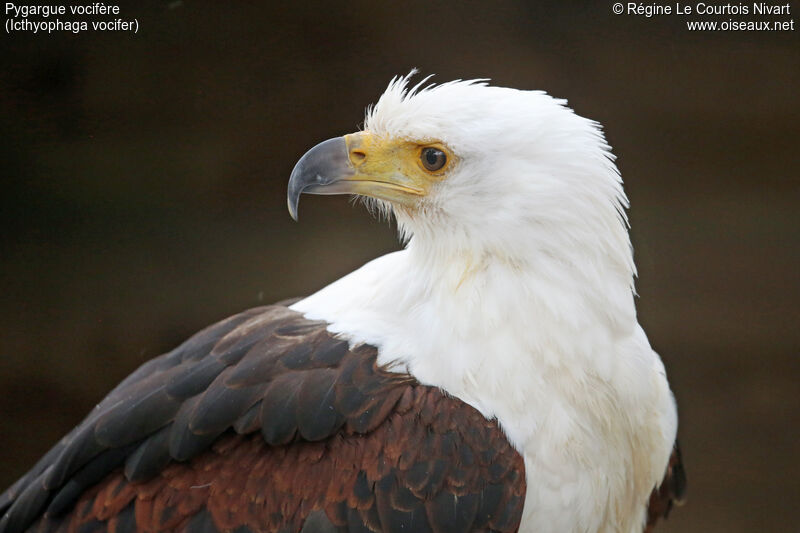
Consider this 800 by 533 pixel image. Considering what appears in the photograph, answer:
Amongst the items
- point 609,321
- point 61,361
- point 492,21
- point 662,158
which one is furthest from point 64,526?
point 662,158

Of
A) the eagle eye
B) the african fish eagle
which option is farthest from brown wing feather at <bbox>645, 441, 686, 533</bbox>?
the eagle eye

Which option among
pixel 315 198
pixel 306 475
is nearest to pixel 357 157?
pixel 306 475

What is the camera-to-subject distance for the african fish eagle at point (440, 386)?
2.73 metres

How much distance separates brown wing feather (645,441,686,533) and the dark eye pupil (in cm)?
138

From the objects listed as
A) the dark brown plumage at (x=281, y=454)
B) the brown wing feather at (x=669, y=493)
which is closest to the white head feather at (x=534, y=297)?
the dark brown plumage at (x=281, y=454)

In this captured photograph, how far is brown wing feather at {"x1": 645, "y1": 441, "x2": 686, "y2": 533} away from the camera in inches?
134

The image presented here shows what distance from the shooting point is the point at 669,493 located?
3.48m

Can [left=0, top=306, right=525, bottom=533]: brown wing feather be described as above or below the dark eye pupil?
below

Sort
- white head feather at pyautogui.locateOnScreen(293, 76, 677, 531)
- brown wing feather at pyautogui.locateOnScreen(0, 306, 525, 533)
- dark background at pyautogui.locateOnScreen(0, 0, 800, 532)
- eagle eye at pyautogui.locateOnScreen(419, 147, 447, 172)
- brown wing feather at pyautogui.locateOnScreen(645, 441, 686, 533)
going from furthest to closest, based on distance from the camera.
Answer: dark background at pyautogui.locateOnScreen(0, 0, 800, 532)
brown wing feather at pyautogui.locateOnScreen(645, 441, 686, 533)
eagle eye at pyautogui.locateOnScreen(419, 147, 447, 172)
white head feather at pyautogui.locateOnScreen(293, 76, 677, 531)
brown wing feather at pyautogui.locateOnScreen(0, 306, 525, 533)

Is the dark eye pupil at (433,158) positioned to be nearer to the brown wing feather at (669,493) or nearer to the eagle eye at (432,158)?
the eagle eye at (432,158)

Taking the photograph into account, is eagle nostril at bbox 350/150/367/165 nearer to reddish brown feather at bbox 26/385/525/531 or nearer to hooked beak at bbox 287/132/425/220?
hooked beak at bbox 287/132/425/220

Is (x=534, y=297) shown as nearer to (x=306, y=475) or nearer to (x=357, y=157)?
(x=357, y=157)

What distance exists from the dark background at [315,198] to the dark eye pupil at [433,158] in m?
2.77

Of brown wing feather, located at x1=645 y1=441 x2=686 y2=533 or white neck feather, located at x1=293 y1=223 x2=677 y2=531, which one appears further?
brown wing feather, located at x1=645 y1=441 x2=686 y2=533
